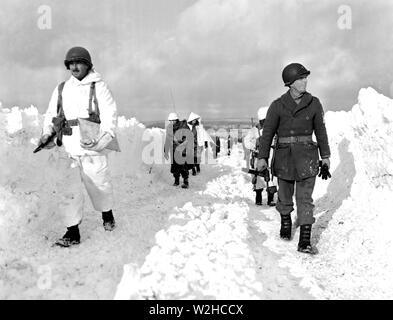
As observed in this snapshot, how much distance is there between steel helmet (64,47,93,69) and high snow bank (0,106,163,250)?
1456mm

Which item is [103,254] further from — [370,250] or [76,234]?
[370,250]

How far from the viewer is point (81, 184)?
16.2 feet

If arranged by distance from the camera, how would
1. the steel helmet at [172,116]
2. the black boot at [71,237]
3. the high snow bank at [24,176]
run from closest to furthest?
the black boot at [71,237]
the high snow bank at [24,176]
the steel helmet at [172,116]

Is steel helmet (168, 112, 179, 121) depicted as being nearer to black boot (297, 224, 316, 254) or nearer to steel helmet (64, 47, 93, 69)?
steel helmet (64, 47, 93, 69)

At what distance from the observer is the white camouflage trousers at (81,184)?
480 centimetres

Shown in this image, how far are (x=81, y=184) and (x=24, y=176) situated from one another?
5.11 feet

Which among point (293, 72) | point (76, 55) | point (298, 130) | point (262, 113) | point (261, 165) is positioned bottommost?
point (261, 165)

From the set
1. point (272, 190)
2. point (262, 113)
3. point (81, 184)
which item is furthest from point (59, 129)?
point (272, 190)

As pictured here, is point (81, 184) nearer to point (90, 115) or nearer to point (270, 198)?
point (90, 115)

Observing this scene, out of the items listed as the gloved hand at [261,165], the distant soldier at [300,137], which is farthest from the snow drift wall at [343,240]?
the gloved hand at [261,165]

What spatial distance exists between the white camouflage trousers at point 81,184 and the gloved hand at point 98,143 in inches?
6.7

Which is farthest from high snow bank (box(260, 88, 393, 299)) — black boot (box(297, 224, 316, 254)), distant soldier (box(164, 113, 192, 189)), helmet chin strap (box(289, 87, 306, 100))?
distant soldier (box(164, 113, 192, 189))

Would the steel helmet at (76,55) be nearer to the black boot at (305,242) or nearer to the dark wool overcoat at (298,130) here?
the dark wool overcoat at (298,130)

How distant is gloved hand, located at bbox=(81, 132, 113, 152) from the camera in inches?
189
